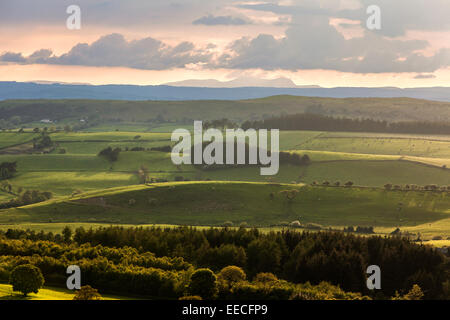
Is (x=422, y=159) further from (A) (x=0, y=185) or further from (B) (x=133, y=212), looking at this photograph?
(A) (x=0, y=185)

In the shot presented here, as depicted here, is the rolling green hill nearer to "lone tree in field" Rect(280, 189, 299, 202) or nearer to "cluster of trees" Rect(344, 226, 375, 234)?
"lone tree in field" Rect(280, 189, 299, 202)

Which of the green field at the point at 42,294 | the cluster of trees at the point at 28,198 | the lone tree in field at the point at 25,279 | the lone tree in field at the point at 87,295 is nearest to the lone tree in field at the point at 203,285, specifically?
the green field at the point at 42,294

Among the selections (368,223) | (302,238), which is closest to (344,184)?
(368,223)

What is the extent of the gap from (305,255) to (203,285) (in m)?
24.3

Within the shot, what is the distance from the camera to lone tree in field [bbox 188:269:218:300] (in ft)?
181

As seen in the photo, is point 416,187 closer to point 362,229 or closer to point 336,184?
point 336,184

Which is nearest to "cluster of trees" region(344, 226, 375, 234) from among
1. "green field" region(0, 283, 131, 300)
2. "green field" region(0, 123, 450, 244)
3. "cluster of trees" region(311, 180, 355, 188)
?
"green field" region(0, 123, 450, 244)

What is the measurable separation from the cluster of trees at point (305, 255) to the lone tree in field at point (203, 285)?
1163 cm

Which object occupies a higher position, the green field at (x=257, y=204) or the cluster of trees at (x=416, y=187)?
the cluster of trees at (x=416, y=187)

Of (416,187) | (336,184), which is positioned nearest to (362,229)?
(336,184)

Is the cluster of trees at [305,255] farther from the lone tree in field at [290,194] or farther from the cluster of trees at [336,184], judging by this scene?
the cluster of trees at [336,184]

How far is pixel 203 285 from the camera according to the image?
182ft

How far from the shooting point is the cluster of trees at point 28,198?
523ft
